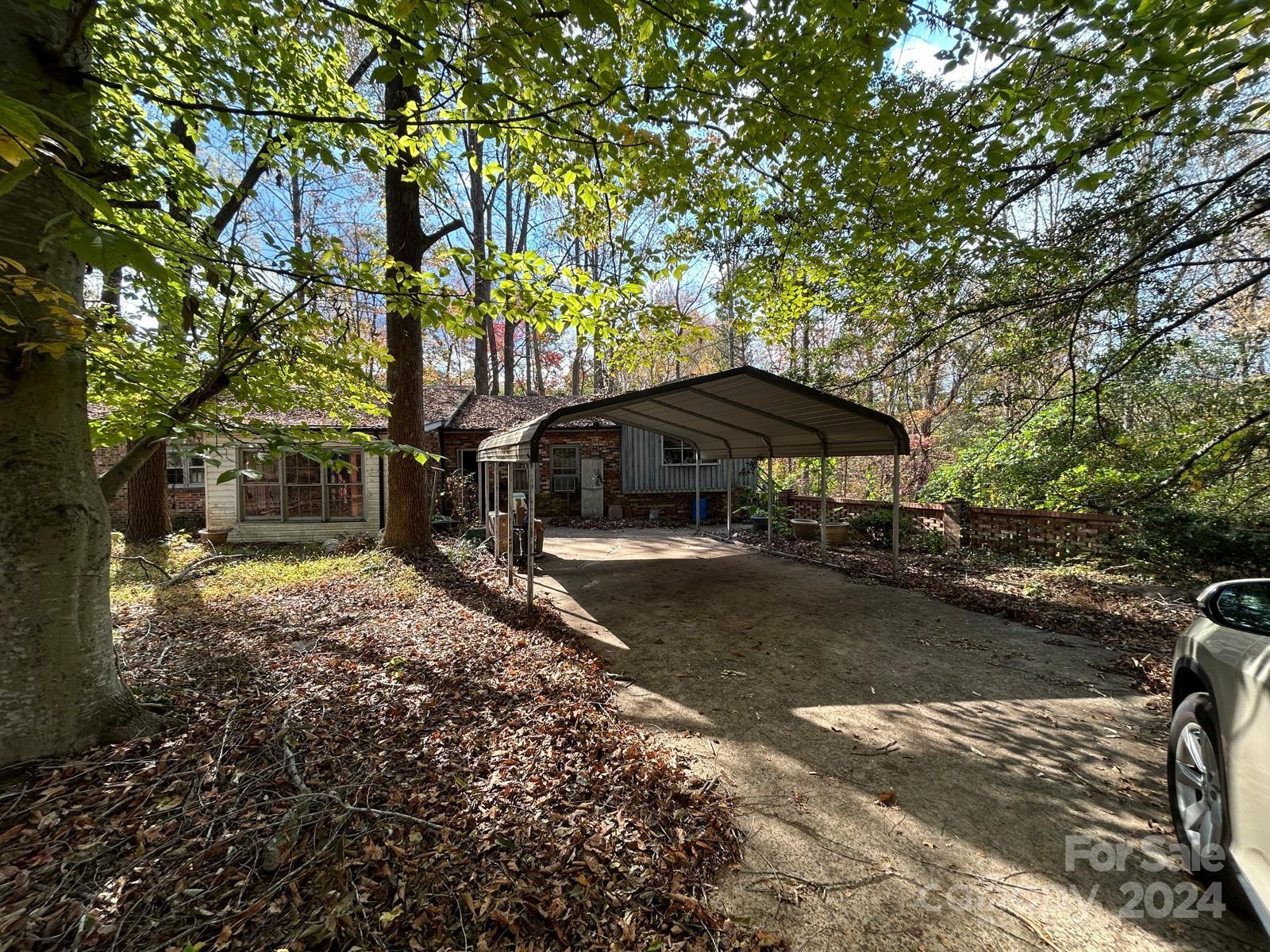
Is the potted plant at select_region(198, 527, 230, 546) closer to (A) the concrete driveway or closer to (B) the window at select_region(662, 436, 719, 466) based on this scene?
(A) the concrete driveway

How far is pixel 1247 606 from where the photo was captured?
2.09 m

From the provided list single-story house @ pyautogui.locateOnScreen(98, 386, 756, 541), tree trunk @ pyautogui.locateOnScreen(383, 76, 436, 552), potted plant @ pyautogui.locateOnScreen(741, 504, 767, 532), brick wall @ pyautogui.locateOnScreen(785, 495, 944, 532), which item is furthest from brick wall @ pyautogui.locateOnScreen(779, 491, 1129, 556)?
tree trunk @ pyautogui.locateOnScreen(383, 76, 436, 552)

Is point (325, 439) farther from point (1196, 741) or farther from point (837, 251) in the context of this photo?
point (837, 251)

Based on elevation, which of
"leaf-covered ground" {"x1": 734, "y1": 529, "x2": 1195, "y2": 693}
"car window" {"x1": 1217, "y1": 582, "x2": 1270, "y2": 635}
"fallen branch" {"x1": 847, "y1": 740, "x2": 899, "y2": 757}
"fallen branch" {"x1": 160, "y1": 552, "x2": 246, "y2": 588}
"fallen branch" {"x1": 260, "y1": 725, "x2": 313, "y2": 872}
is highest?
"car window" {"x1": 1217, "y1": 582, "x2": 1270, "y2": 635}

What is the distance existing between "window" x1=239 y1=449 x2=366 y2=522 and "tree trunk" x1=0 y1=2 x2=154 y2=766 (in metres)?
10.1

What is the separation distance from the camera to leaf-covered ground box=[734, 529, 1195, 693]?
4.79m

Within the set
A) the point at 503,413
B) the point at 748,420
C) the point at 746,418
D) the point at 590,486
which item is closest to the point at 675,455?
the point at 590,486

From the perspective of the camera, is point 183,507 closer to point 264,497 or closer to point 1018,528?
point 264,497

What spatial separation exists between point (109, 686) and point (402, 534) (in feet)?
20.4

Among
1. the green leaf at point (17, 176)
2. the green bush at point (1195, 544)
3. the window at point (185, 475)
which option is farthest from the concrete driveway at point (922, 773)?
the window at point (185, 475)

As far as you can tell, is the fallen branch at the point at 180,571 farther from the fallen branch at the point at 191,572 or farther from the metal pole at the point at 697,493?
the metal pole at the point at 697,493

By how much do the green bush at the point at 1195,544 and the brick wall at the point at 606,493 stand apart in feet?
32.9

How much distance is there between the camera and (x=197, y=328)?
372 cm

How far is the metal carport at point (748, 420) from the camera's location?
20.3ft
